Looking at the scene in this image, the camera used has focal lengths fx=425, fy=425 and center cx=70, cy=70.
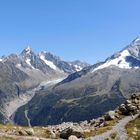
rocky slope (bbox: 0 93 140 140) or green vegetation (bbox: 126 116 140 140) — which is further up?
rocky slope (bbox: 0 93 140 140)

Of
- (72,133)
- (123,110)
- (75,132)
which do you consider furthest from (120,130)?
(123,110)

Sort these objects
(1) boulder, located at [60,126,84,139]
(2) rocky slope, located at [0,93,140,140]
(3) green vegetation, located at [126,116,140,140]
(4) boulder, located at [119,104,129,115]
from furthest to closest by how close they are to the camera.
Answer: (4) boulder, located at [119,104,129,115] < (3) green vegetation, located at [126,116,140,140] < (1) boulder, located at [60,126,84,139] < (2) rocky slope, located at [0,93,140,140]

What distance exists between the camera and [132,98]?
310 ft

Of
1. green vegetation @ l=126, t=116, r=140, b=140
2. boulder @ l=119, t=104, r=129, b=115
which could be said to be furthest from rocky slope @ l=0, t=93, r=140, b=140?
boulder @ l=119, t=104, r=129, b=115

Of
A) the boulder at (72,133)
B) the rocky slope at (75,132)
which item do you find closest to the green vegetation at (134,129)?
the rocky slope at (75,132)

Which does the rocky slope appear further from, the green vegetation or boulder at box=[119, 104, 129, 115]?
boulder at box=[119, 104, 129, 115]

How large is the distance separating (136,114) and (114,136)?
2428 cm

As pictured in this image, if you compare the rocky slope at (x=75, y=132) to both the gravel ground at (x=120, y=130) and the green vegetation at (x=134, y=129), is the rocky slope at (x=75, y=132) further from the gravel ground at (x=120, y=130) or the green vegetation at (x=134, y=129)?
the green vegetation at (x=134, y=129)

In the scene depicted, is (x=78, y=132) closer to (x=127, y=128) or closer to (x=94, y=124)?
(x=127, y=128)

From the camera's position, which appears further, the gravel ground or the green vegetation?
the green vegetation

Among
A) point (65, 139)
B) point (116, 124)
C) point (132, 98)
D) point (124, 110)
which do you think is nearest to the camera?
point (65, 139)

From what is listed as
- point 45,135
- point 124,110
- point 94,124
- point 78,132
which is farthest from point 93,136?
point 124,110

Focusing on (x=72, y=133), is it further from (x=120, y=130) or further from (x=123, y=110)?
(x=123, y=110)

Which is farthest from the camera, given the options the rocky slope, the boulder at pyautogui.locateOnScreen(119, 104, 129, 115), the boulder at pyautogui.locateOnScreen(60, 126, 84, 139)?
the boulder at pyautogui.locateOnScreen(119, 104, 129, 115)
